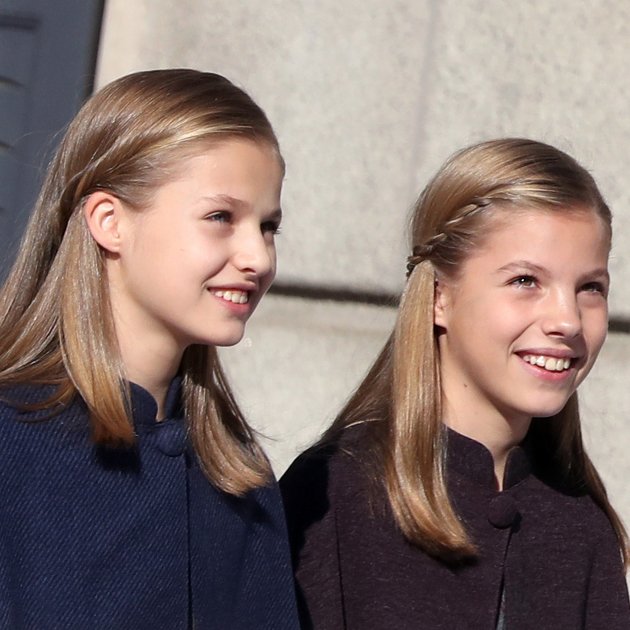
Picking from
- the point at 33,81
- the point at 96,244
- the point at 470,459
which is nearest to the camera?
the point at 96,244

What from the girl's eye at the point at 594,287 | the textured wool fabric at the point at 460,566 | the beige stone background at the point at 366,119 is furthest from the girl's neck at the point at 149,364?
the beige stone background at the point at 366,119

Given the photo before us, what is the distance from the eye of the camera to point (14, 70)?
3.91 metres

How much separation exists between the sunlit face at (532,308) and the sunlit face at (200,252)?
0.51 metres

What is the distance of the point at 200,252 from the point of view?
245 cm

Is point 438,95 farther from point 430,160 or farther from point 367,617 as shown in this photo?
point 367,617

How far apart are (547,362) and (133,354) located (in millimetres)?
789

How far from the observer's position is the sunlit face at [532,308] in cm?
279

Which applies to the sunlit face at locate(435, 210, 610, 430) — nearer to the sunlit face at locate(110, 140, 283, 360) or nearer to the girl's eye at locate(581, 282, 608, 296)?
the girl's eye at locate(581, 282, 608, 296)

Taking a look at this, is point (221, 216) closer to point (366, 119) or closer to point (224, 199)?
point (224, 199)

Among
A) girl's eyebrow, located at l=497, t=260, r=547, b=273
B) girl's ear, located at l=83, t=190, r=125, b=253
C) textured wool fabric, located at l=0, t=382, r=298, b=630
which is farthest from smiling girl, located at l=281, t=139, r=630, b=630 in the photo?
girl's ear, located at l=83, t=190, r=125, b=253

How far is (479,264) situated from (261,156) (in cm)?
54

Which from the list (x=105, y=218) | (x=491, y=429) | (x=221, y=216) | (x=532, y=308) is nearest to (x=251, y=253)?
(x=221, y=216)

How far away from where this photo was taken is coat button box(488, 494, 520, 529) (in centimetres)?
286

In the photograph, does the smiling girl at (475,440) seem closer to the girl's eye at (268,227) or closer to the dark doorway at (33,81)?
the girl's eye at (268,227)
